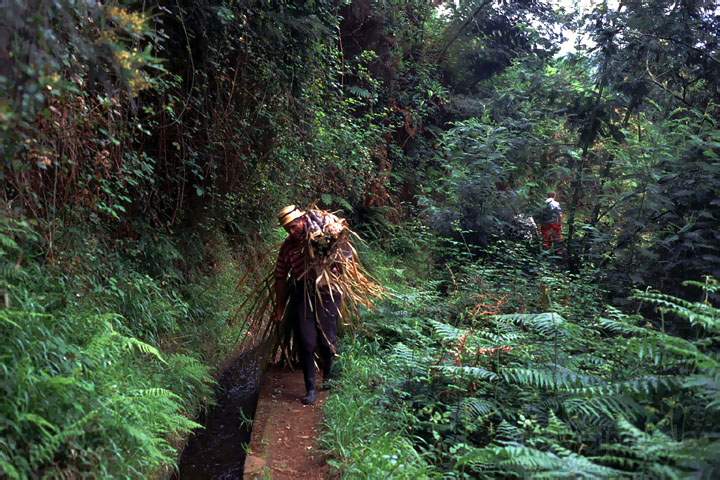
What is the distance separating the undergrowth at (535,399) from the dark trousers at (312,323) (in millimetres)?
338

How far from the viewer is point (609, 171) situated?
32.3 ft

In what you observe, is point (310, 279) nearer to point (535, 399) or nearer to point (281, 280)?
point (281, 280)

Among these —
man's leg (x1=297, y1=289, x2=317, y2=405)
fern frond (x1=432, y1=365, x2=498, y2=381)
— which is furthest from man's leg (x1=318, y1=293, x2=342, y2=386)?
fern frond (x1=432, y1=365, x2=498, y2=381)

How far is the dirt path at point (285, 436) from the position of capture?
4406mm

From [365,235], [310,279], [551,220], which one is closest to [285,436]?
[310,279]

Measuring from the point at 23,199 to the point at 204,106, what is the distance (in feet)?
10.5

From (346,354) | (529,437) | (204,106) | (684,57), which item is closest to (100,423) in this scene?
(529,437)

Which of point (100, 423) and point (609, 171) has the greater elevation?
point (609, 171)

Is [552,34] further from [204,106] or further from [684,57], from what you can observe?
[204,106]

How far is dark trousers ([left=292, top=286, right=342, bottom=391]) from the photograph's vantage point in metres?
5.75

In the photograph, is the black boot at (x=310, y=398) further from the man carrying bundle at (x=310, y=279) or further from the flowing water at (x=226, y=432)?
the flowing water at (x=226, y=432)

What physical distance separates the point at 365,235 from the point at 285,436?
8.25 m

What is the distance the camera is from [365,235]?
42.7 ft

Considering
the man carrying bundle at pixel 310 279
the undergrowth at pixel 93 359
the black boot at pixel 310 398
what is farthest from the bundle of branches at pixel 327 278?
the undergrowth at pixel 93 359
